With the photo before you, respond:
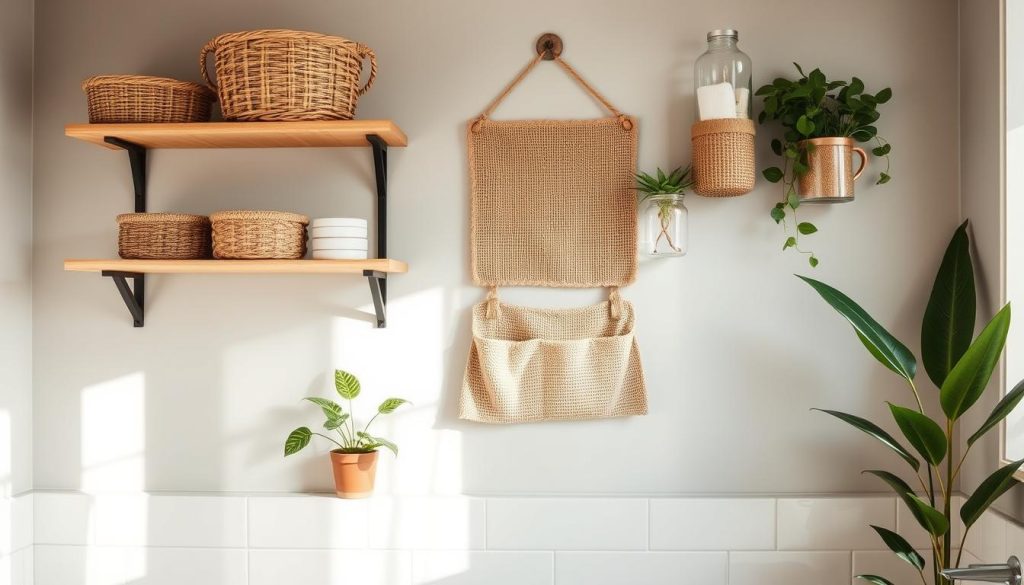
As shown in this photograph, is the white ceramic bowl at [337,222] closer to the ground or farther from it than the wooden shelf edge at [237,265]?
farther from it

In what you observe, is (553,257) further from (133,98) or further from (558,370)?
(133,98)

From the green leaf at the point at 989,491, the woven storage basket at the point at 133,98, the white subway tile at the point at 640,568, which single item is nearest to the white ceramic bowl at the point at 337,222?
the woven storage basket at the point at 133,98

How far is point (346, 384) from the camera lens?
187 cm

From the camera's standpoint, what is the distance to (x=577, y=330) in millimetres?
1930

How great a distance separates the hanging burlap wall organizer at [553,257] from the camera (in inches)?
75.0

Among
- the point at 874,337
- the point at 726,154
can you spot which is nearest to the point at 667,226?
the point at 726,154

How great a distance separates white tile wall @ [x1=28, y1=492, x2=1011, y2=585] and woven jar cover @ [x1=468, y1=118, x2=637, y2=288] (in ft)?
1.73

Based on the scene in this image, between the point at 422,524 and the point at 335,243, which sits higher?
the point at 335,243

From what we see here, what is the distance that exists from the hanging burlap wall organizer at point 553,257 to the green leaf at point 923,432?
1.75 ft

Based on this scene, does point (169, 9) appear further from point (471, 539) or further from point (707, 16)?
point (471, 539)

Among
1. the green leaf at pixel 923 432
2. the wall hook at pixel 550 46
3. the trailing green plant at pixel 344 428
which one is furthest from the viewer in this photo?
the wall hook at pixel 550 46

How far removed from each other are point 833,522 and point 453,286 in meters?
1.00

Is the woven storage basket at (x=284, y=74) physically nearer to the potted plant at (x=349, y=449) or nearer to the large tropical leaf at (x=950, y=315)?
the potted plant at (x=349, y=449)

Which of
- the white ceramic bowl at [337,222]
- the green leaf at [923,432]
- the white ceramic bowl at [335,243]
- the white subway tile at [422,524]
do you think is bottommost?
the white subway tile at [422,524]
